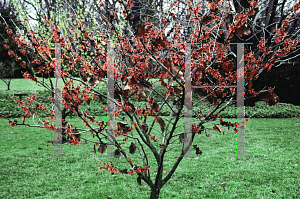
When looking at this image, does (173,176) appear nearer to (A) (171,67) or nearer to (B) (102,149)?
(B) (102,149)

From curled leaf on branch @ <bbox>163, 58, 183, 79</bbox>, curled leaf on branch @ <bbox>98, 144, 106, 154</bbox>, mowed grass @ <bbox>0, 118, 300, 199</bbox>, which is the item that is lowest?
mowed grass @ <bbox>0, 118, 300, 199</bbox>

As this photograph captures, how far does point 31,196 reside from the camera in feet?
13.0

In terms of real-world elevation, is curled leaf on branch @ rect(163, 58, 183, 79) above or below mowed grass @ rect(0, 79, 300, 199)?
above

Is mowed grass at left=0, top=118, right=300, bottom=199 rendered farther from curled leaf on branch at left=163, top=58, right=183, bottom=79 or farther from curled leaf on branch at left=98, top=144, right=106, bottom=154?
curled leaf on branch at left=163, top=58, right=183, bottom=79

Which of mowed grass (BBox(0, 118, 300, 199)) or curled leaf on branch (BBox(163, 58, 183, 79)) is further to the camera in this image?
mowed grass (BBox(0, 118, 300, 199))

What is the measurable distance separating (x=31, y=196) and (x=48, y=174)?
0.93 metres

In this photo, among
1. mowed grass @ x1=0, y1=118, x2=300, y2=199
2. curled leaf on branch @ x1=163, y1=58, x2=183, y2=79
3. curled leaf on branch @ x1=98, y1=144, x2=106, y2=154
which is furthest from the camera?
mowed grass @ x1=0, y1=118, x2=300, y2=199

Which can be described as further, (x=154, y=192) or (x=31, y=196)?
(x=31, y=196)

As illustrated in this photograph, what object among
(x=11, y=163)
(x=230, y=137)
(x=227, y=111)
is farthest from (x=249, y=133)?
(x=11, y=163)

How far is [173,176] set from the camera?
4844 millimetres

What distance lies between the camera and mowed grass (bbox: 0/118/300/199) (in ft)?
13.3

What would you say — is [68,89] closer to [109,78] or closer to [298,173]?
[109,78]

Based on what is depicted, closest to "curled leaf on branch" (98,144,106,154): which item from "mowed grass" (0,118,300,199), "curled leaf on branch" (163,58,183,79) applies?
"mowed grass" (0,118,300,199)

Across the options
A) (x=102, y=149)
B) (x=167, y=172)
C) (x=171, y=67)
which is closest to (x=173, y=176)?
(x=167, y=172)
